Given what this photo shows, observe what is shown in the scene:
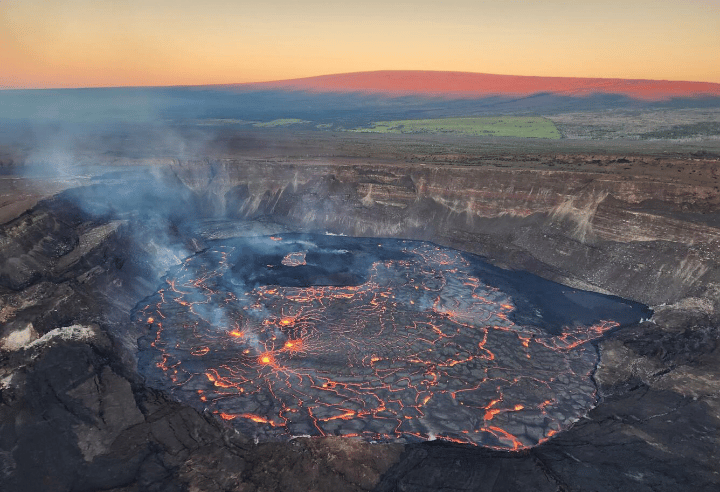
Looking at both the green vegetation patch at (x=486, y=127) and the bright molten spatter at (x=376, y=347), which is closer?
the bright molten spatter at (x=376, y=347)

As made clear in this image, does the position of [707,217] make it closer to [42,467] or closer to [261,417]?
[261,417]

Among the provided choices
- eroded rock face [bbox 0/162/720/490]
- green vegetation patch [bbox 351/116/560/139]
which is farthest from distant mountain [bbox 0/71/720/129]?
eroded rock face [bbox 0/162/720/490]

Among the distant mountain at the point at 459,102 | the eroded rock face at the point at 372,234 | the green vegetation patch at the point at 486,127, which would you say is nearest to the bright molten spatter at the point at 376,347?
the eroded rock face at the point at 372,234

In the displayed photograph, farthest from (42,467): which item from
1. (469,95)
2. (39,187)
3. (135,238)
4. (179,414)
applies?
(469,95)

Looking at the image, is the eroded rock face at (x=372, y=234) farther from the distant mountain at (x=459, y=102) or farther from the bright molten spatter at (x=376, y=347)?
the distant mountain at (x=459, y=102)

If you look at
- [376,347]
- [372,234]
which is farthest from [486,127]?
[376,347]

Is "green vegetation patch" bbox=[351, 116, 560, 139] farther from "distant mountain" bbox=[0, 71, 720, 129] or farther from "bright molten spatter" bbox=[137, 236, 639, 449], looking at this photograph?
"bright molten spatter" bbox=[137, 236, 639, 449]

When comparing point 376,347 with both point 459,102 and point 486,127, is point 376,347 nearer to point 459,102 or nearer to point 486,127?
point 486,127
